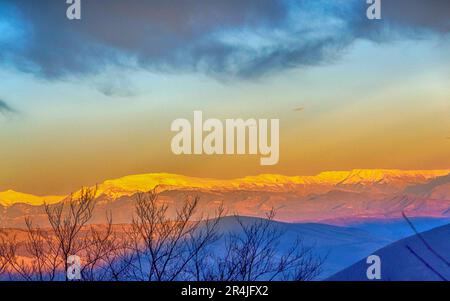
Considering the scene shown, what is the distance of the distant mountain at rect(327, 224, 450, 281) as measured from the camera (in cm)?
594

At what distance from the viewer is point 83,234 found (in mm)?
6273

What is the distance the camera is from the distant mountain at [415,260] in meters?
5.94

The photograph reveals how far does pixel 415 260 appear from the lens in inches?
238

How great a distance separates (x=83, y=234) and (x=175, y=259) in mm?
753

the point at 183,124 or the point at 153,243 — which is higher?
the point at 183,124
